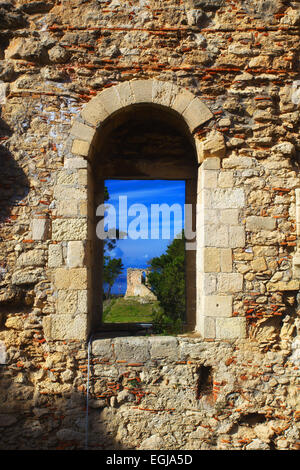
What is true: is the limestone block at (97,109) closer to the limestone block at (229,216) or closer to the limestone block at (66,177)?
the limestone block at (66,177)

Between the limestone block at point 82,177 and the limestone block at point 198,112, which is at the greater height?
the limestone block at point 198,112

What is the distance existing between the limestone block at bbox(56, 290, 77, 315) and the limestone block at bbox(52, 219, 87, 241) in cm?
58

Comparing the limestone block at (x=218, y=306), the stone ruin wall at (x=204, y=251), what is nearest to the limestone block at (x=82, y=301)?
the stone ruin wall at (x=204, y=251)

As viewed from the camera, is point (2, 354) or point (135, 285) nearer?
point (2, 354)

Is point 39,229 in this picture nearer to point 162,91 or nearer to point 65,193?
point 65,193

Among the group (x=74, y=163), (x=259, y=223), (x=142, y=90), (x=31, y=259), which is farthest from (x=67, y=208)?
(x=259, y=223)

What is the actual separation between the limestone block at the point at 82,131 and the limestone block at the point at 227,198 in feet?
4.83

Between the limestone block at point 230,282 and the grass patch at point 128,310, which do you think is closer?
the limestone block at point 230,282

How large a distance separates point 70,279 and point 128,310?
12.1 m

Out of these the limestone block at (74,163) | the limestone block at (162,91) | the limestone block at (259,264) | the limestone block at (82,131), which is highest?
the limestone block at (162,91)

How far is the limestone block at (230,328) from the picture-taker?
137 inches

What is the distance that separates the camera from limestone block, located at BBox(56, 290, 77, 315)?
3465 mm

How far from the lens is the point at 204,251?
3523 millimetres

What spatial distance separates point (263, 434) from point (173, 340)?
133 centimetres
